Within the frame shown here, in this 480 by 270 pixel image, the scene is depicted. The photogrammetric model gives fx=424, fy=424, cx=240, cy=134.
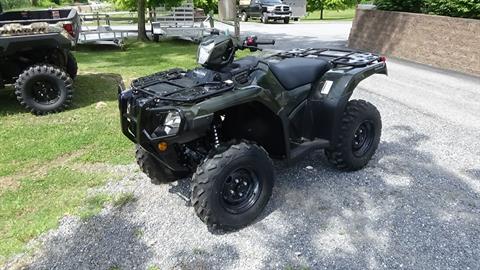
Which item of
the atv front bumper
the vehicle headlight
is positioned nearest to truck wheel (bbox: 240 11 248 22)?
the vehicle headlight

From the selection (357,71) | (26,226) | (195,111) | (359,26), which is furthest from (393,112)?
(359,26)

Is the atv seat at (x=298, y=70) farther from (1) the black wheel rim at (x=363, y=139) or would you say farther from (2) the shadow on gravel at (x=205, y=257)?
(2) the shadow on gravel at (x=205, y=257)

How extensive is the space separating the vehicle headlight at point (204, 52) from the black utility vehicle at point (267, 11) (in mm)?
22575

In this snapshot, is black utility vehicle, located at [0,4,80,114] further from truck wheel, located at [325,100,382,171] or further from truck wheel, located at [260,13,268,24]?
truck wheel, located at [260,13,268,24]

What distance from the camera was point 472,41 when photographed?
989 cm

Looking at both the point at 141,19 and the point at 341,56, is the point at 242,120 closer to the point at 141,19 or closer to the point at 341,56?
the point at 341,56

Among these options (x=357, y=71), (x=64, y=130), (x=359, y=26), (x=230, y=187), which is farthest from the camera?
(x=359, y=26)

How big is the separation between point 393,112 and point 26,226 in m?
5.46

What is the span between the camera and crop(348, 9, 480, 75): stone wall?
1000 cm

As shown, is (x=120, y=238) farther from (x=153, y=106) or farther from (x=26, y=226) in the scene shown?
(x=153, y=106)

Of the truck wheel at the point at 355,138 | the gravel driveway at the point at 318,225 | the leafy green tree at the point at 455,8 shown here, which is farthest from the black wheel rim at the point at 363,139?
the leafy green tree at the point at 455,8

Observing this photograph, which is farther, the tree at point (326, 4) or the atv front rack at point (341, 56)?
the tree at point (326, 4)

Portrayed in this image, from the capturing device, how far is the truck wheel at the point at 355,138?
4.20m

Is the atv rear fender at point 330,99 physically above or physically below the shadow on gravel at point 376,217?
above
